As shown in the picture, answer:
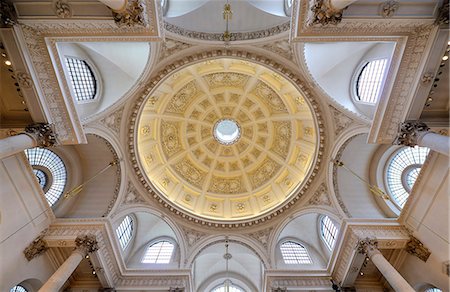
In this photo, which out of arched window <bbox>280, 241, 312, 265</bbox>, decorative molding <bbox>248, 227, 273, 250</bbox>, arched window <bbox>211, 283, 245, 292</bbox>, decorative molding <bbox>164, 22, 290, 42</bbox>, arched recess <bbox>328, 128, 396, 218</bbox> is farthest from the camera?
arched window <bbox>211, 283, 245, 292</bbox>

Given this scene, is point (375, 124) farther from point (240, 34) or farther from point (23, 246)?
point (23, 246)

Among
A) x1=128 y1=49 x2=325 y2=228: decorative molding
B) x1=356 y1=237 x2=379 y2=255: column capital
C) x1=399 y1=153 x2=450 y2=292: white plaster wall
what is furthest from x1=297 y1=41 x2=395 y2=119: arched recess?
x1=356 y1=237 x2=379 y2=255: column capital

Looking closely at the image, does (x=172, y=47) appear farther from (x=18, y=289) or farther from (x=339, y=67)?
(x=18, y=289)

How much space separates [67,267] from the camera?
41.9ft

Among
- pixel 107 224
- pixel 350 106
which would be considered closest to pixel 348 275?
pixel 350 106

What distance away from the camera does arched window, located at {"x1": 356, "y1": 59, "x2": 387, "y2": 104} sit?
50.3 ft

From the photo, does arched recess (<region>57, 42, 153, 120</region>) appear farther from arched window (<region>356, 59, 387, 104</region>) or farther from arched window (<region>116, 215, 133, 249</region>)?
arched window (<region>356, 59, 387, 104</region>)

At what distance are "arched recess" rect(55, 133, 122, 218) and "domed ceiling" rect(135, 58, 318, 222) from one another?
3318 millimetres

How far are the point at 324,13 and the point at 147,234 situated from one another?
776 inches

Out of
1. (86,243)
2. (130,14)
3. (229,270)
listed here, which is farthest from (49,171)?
(229,270)

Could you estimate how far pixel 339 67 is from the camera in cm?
1653

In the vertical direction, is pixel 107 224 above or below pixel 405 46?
below

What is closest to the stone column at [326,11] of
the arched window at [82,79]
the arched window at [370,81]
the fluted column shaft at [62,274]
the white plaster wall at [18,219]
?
the arched window at [370,81]

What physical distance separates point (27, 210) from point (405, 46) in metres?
19.5
